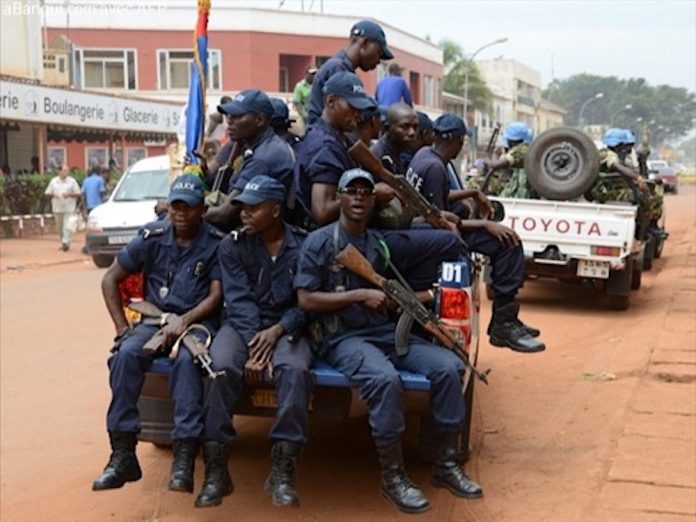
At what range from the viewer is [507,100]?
82.2m

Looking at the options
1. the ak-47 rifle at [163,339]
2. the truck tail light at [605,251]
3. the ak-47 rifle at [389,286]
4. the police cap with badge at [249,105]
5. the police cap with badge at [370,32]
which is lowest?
the truck tail light at [605,251]

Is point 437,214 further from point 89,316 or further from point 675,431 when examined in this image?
point 89,316

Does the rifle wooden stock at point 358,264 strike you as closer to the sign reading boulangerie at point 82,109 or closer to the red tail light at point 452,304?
the red tail light at point 452,304

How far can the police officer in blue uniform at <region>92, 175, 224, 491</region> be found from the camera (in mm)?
4484

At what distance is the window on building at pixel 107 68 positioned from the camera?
4081 cm

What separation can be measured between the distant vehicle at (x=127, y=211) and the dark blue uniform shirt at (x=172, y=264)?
33.3 ft

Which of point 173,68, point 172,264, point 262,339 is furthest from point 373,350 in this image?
point 173,68

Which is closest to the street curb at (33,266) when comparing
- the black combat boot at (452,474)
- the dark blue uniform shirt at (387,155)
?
the dark blue uniform shirt at (387,155)

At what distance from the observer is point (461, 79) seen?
66.1 meters

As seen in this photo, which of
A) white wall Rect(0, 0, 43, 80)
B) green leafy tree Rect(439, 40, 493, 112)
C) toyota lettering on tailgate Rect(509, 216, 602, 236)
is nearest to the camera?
toyota lettering on tailgate Rect(509, 216, 602, 236)

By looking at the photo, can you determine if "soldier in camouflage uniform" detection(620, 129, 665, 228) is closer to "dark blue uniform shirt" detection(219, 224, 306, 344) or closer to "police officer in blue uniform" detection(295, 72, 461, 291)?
"police officer in blue uniform" detection(295, 72, 461, 291)

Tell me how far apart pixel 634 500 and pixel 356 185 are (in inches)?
88.2

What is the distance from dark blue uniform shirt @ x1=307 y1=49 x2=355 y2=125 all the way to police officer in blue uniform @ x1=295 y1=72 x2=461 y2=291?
0.79 m

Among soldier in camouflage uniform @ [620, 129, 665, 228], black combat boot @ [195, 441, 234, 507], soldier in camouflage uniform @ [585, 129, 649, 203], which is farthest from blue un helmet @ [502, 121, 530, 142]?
black combat boot @ [195, 441, 234, 507]
